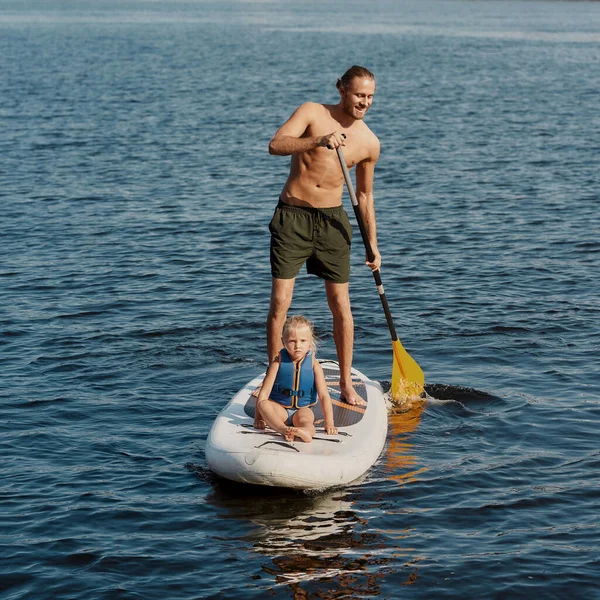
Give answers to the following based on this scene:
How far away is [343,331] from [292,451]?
1.51 meters

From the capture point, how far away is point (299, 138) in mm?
7715

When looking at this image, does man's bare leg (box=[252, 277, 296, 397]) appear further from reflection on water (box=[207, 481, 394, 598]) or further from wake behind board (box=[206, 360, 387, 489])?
reflection on water (box=[207, 481, 394, 598])

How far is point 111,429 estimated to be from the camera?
361 inches

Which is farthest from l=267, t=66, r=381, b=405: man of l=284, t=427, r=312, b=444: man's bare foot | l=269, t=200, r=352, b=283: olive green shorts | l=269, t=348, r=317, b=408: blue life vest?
l=284, t=427, r=312, b=444: man's bare foot

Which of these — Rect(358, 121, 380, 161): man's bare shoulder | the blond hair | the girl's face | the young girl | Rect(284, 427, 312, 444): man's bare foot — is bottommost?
Rect(284, 427, 312, 444): man's bare foot

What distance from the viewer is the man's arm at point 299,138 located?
7.57 metres

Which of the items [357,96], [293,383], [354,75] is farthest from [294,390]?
[354,75]

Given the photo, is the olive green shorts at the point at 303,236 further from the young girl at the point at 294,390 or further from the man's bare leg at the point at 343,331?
the young girl at the point at 294,390

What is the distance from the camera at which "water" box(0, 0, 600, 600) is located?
700 centimetres

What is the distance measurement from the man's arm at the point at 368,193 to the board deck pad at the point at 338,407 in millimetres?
1103

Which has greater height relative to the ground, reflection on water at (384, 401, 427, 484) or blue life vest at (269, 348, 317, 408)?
blue life vest at (269, 348, 317, 408)

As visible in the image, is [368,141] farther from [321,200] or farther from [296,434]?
[296,434]

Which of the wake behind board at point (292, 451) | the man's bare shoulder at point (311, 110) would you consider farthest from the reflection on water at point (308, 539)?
the man's bare shoulder at point (311, 110)

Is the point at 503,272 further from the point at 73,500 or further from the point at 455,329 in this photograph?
the point at 73,500
